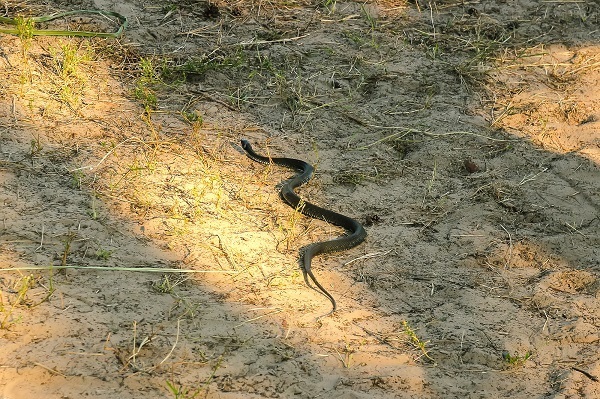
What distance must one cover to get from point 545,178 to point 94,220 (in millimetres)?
3186

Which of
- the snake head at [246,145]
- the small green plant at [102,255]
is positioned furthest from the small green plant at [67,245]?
the snake head at [246,145]

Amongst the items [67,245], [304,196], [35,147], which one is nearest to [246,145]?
[304,196]

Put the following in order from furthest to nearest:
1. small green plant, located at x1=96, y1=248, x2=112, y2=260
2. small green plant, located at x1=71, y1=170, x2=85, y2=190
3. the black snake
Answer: small green plant, located at x1=71, y1=170, x2=85, y2=190, the black snake, small green plant, located at x1=96, y1=248, x2=112, y2=260

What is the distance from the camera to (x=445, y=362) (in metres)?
4.14

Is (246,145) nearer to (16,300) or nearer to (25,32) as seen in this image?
(25,32)

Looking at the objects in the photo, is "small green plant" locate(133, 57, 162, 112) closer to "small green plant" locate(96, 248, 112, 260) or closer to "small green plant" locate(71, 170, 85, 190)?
"small green plant" locate(71, 170, 85, 190)

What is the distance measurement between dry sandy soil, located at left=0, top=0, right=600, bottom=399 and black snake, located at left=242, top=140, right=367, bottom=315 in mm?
67

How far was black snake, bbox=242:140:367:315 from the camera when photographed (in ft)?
15.8

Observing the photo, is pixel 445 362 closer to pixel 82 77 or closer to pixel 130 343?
pixel 130 343

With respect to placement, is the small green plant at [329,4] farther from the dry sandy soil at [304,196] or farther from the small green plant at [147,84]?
the small green plant at [147,84]

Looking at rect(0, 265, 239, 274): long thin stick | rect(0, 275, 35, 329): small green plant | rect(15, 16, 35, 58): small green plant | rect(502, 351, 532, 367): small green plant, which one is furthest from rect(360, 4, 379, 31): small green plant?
rect(0, 275, 35, 329): small green plant

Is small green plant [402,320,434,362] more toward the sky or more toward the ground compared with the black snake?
more toward the sky

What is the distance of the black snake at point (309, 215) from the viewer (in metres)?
4.83

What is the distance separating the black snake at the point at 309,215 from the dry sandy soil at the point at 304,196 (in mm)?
67
